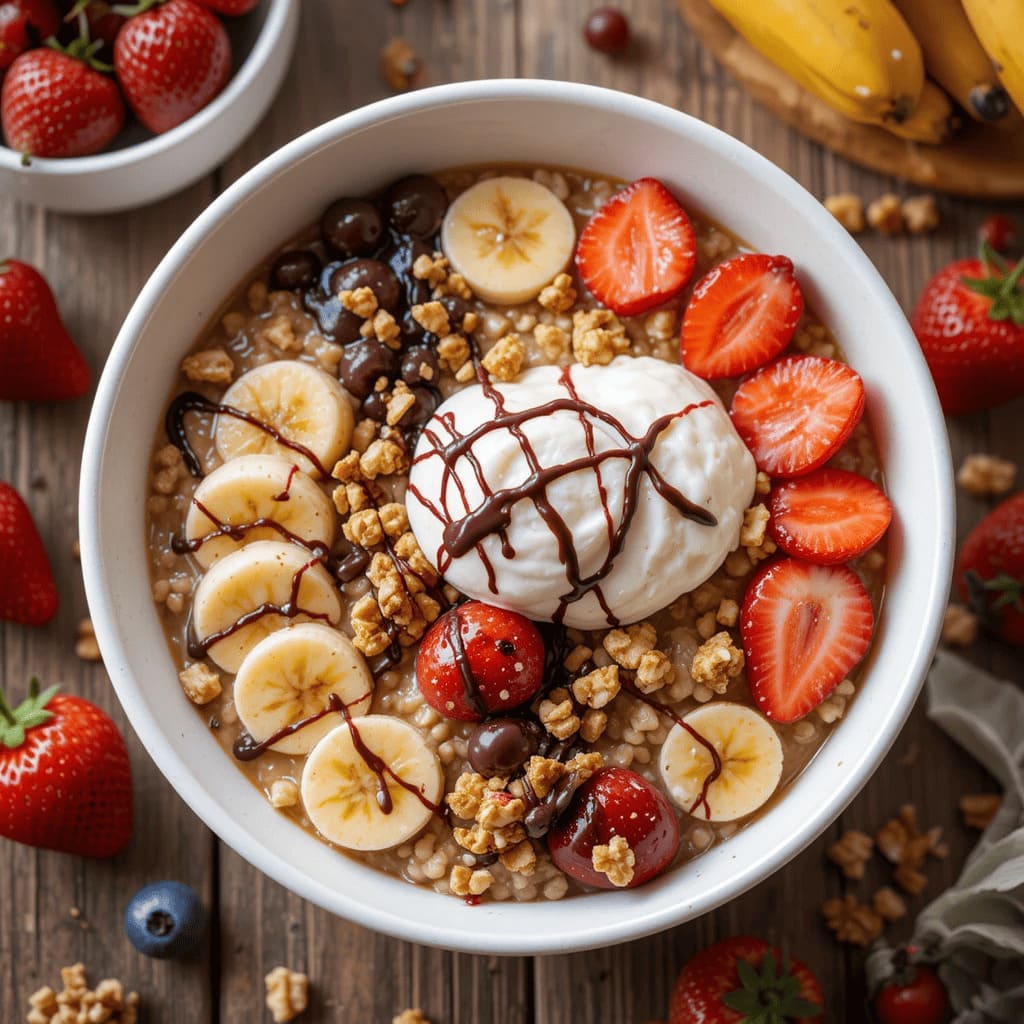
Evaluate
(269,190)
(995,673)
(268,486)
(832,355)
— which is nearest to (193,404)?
(268,486)

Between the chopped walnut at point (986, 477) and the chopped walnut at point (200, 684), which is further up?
the chopped walnut at point (986, 477)

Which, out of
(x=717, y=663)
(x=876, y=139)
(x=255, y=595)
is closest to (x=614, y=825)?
(x=717, y=663)

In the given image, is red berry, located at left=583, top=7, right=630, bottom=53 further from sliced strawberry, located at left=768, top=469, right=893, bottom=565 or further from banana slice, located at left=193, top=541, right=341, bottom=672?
banana slice, located at left=193, top=541, right=341, bottom=672

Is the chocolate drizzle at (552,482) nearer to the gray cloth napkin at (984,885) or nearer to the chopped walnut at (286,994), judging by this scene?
the gray cloth napkin at (984,885)

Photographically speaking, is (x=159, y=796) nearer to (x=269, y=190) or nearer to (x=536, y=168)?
(x=269, y=190)

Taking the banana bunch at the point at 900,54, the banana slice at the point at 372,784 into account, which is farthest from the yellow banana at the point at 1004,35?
the banana slice at the point at 372,784

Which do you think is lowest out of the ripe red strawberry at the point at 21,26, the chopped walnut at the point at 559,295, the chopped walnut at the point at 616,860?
the chopped walnut at the point at 616,860

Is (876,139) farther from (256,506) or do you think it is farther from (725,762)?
(256,506)

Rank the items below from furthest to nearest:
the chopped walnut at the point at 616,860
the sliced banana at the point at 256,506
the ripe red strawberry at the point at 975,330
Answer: the ripe red strawberry at the point at 975,330 < the sliced banana at the point at 256,506 < the chopped walnut at the point at 616,860
